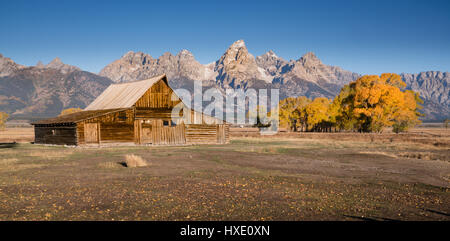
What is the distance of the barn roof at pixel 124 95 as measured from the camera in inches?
1569

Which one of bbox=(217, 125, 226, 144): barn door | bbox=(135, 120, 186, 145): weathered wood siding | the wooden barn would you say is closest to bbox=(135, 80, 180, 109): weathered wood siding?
the wooden barn

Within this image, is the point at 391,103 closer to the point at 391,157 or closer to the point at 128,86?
the point at 391,157

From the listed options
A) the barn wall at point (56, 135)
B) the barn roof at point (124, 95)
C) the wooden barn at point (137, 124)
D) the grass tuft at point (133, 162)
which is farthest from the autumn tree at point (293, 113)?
the grass tuft at point (133, 162)

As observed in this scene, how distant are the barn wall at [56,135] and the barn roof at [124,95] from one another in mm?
6541

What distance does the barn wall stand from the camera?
36.1 metres

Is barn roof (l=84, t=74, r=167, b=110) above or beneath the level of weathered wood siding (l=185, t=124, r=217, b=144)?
above

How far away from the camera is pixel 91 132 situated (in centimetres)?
3584

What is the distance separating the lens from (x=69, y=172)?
1720 centimetres

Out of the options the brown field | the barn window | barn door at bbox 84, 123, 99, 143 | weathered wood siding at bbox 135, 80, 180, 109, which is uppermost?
weathered wood siding at bbox 135, 80, 180, 109

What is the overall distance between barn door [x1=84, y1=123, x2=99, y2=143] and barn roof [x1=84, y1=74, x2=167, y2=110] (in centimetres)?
482

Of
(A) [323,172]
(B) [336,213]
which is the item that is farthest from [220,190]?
(A) [323,172]

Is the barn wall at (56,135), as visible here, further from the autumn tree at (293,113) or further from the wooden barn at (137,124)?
the autumn tree at (293,113)

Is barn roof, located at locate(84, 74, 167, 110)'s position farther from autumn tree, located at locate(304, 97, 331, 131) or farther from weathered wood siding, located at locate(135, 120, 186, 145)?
autumn tree, located at locate(304, 97, 331, 131)

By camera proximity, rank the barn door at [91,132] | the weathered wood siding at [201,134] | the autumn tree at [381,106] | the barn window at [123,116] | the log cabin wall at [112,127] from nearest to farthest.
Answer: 1. the log cabin wall at [112,127]
2. the barn door at [91,132]
3. the barn window at [123,116]
4. the weathered wood siding at [201,134]
5. the autumn tree at [381,106]
